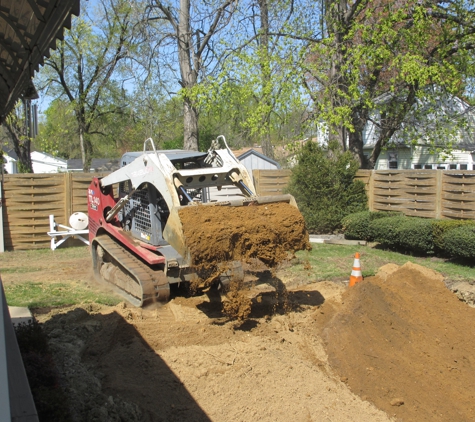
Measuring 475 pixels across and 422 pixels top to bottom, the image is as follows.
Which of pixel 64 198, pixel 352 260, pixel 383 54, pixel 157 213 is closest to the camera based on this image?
pixel 157 213

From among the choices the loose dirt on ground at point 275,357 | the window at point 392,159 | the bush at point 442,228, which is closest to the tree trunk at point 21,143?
the loose dirt on ground at point 275,357

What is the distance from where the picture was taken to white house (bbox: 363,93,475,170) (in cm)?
1869

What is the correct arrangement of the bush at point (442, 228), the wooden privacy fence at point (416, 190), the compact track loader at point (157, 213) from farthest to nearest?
the wooden privacy fence at point (416, 190) < the bush at point (442, 228) < the compact track loader at point (157, 213)

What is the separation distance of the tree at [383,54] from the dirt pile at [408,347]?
30.5 ft

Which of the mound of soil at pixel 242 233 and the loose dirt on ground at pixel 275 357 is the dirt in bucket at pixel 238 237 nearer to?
the mound of soil at pixel 242 233

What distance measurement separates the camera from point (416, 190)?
14.5 m

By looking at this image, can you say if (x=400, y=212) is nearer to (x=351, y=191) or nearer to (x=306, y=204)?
(x=351, y=191)

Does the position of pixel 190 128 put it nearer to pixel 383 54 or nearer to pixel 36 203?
pixel 36 203

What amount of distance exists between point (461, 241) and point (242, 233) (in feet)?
21.2

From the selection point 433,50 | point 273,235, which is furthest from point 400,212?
point 273,235

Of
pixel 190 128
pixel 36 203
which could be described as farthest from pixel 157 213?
pixel 190 128

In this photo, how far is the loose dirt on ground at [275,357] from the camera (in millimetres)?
5121

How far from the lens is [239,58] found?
18.0 metres

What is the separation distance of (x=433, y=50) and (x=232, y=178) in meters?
12.4
